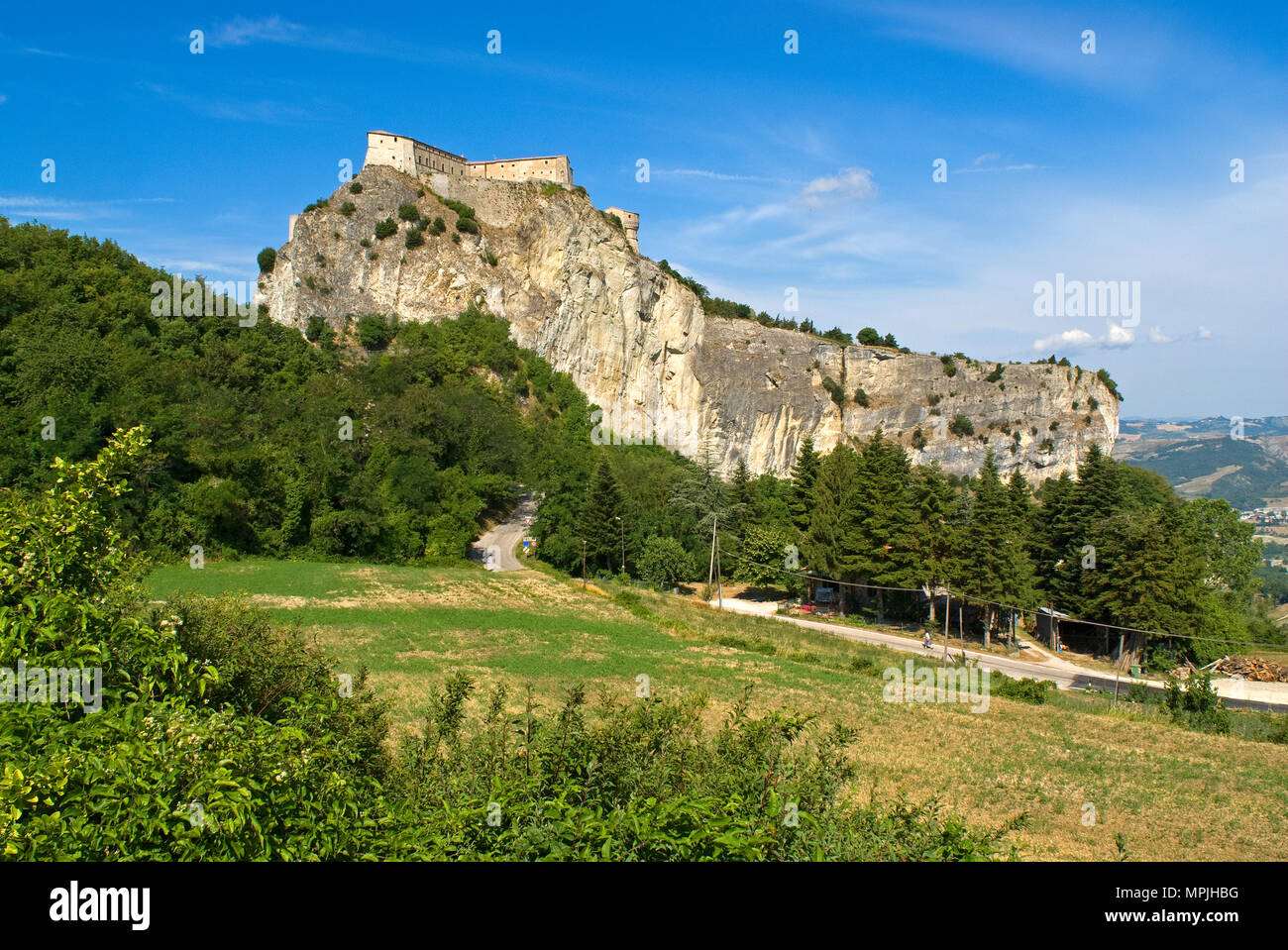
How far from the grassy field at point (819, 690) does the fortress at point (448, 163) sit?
49.0 metres

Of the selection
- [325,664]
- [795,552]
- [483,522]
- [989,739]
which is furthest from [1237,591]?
[325,664]

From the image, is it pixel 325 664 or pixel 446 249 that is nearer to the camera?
pixel 325 664

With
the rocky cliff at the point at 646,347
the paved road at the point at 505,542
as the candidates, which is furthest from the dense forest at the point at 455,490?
the rocky cliff at the point at 646,347

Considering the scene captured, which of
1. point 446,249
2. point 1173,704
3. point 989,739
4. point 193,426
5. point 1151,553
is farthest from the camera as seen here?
point 446,249

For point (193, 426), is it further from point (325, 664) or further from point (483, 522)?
point (325, 664)

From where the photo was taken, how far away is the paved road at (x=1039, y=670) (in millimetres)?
34969

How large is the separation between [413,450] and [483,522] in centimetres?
947

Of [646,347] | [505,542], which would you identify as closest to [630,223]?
[646,347]

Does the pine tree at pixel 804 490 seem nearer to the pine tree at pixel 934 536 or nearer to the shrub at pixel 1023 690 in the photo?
the pine tree at pixel 934 536

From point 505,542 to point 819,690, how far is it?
33793 millimetres

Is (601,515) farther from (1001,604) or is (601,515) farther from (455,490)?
(1001,604)

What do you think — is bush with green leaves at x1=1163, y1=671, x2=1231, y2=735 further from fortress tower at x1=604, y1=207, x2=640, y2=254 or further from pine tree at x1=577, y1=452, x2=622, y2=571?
fortress tower at x1=604, y1=207, x2=640, y2=254
